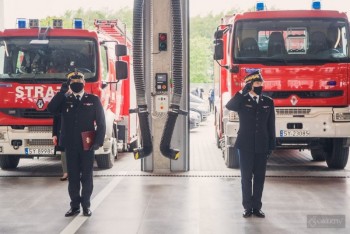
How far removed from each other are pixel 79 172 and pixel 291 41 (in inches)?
198

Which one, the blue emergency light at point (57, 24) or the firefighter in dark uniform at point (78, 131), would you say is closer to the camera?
the firefighter in dark uniform at point (78, 131)

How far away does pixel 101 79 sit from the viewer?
11039 millimetres

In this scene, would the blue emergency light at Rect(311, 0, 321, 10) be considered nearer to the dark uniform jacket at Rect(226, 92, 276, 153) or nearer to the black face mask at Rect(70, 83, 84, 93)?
the dark uniform jacket at Rect(226, 92, 276, 153)

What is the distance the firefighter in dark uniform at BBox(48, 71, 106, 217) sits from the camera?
7.32 meters

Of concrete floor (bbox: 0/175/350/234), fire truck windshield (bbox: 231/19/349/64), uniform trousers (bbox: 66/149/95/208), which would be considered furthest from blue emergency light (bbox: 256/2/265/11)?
uniform trousers (bbox: 66/149/95/208)

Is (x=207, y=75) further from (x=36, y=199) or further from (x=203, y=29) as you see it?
(x=36, y=199)

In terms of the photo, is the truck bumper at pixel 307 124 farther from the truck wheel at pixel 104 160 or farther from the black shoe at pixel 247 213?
the black shoe at pixel 247 213

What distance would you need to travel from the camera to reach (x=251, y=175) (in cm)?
732

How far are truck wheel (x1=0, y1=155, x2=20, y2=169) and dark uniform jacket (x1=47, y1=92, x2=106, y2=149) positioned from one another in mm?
4962

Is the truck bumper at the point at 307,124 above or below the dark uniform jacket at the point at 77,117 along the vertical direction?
below

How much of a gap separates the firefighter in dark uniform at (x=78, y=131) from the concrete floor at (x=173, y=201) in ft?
1.03

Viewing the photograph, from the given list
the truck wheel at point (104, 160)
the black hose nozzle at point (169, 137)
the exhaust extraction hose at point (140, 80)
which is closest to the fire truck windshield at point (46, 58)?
the exhaust extraction hose at point (140, 80)

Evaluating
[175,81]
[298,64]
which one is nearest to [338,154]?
[298,64]

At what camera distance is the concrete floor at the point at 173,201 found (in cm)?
685
